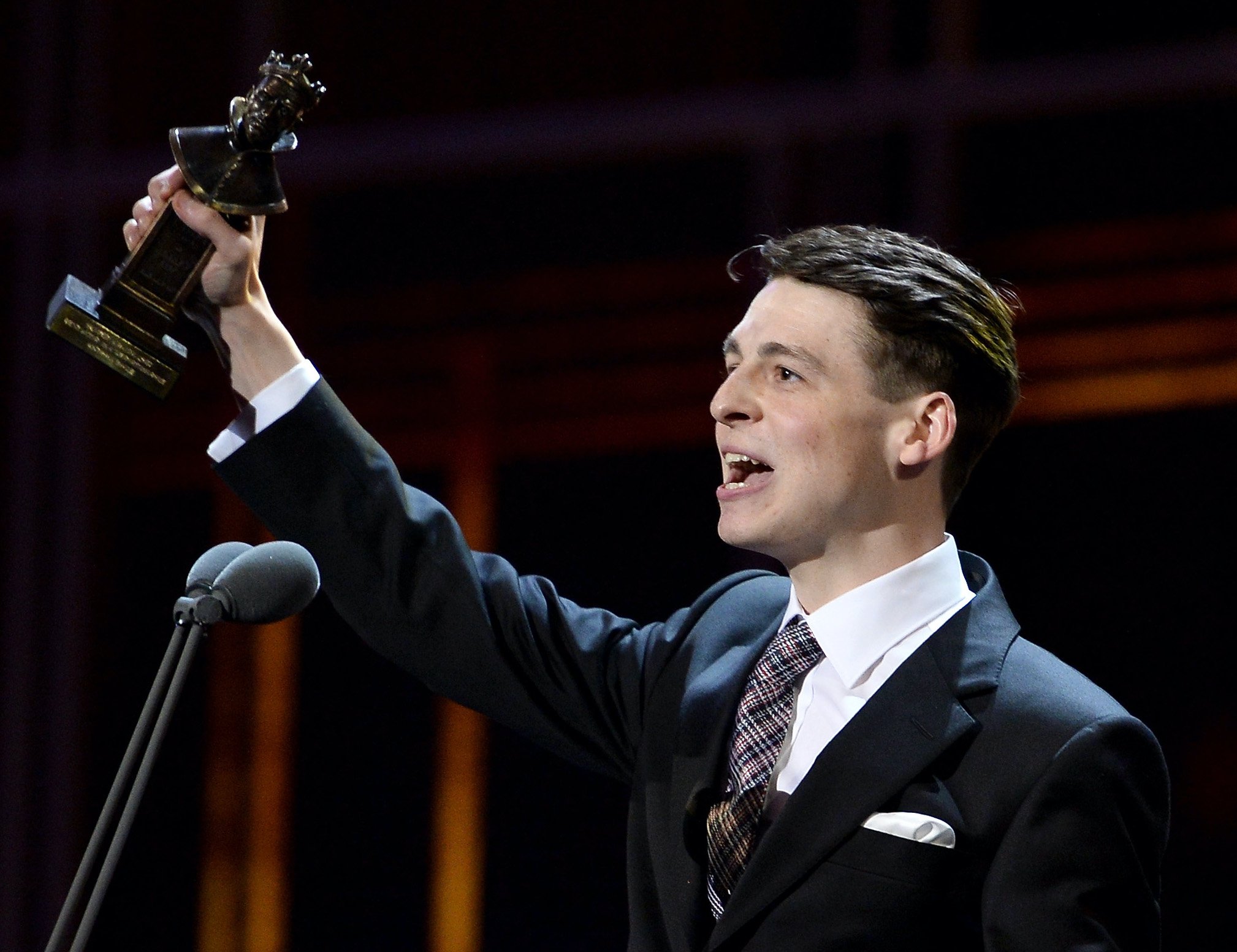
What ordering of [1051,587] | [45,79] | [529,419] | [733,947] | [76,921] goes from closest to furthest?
1. [733,947]
2. [1051,587]
3. [76,921]
4. [529,419]
5. [45,79]

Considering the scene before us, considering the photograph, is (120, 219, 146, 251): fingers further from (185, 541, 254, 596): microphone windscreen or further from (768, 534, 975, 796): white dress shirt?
(768, 534, 975, 796): white dress shirt

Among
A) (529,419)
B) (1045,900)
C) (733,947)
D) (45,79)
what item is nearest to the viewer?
(1045,900)

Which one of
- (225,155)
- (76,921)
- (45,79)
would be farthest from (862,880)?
(45,79)

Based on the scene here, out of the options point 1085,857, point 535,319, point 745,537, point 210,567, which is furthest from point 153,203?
point 535,319

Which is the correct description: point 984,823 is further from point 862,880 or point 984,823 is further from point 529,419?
point 529,419

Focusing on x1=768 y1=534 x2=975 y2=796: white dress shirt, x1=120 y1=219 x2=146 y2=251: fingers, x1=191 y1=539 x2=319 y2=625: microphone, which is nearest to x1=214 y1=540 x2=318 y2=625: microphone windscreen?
x1=191 y1=539 x2=319 y2=625: microphone

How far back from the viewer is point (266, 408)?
170 cm

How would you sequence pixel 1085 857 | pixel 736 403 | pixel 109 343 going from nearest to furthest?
pixel 1085 857, pixel 109 343, pixel 736 403

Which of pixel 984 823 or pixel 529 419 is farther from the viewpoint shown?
pixel 529 419

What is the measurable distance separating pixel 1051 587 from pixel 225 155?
212 cm

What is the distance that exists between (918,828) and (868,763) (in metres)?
0.08

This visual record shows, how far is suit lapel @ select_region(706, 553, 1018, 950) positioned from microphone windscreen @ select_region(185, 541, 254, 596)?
0.61 m

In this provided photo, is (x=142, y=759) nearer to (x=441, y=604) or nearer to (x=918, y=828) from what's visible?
(x=441, y=604)

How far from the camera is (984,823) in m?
1.49
